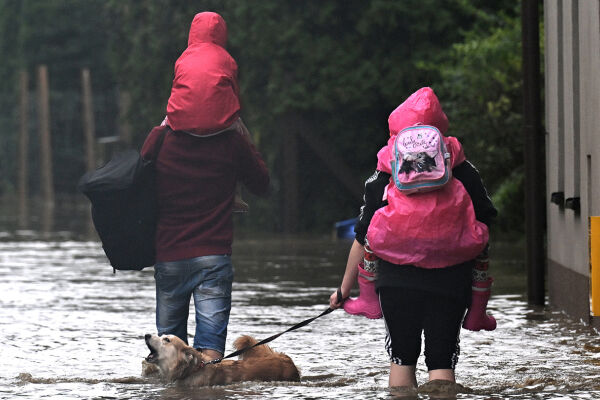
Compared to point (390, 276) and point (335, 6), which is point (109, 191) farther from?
point (335, 6)

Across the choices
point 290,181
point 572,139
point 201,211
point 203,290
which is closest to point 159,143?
point 201,211

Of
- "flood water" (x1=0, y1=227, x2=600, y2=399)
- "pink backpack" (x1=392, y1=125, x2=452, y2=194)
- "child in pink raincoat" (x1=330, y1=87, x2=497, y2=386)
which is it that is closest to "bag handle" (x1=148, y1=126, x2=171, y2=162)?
"flood water" (x1=0, y1=227, x2=600, y2=399)

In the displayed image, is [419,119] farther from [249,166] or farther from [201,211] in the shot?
[201,211]

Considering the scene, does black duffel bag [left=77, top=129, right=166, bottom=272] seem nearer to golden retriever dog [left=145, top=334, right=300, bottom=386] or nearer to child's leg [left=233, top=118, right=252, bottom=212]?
child's leg [left=233, top=118, right=252, bottom=212]

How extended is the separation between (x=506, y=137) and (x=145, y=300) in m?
10.1

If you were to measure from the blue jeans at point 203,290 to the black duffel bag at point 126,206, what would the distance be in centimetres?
A: 15

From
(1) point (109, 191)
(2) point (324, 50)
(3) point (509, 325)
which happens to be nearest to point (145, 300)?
(3) point (509, 325)

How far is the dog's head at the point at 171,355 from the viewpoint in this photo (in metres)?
7.29

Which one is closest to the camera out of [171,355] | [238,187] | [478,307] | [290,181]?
[478,307]

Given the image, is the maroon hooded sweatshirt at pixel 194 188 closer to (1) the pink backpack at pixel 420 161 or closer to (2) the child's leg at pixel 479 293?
(1) the pink backpack at pixel 420 161

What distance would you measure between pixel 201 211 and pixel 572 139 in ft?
18.2

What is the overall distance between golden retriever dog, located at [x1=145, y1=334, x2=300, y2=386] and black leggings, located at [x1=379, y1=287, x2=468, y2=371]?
1.17 m

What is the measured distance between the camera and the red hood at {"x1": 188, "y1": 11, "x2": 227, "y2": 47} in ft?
25.4

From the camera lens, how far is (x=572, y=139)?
1228cm
